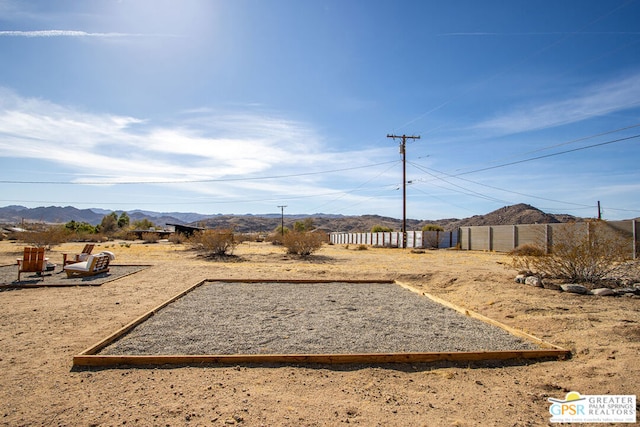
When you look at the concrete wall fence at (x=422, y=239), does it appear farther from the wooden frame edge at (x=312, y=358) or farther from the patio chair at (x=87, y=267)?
the wooden frame edge at (x=312, y=358)

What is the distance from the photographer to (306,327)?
20.4 feet

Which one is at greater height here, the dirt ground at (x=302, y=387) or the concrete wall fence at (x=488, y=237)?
the concrete wall fence at (x=488, y=237)

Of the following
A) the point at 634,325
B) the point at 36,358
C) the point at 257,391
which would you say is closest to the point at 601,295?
the point at 634,325

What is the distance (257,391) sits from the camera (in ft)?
12.9

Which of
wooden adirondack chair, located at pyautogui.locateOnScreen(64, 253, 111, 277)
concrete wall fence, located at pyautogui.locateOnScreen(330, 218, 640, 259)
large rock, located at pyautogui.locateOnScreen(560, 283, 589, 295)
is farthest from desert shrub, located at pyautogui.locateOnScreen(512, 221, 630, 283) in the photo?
wooden adirondack chair, located at pyautogui.locateOnScreen(64, 253, 111, 277)

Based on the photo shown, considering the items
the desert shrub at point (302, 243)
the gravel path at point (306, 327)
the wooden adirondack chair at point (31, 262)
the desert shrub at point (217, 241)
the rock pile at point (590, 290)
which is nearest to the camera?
the gravel path at point (306, 327)

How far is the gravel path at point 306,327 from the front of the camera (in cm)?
519

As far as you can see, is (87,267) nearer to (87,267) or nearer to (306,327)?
(87,267)

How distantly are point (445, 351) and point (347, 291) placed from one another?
5031 millimetres

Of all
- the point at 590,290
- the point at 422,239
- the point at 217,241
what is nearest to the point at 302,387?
the point at 590,290

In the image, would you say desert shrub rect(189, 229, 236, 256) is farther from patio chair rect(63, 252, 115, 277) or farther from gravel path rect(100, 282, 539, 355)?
gravel path rect(100, 282, 539, 355)

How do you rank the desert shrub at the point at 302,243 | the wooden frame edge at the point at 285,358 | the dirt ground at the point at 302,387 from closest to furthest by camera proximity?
the dirt ground at the point at 302,387
the wooden frame edge at the point at 285,358
the desert shrub at the point at 302,243

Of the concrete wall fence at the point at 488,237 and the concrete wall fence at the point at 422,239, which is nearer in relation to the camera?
the concrete wall fence at the point at 488,237

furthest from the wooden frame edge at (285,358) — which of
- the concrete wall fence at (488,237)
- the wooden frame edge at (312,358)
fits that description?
the concrete wall fence at (488,237)
